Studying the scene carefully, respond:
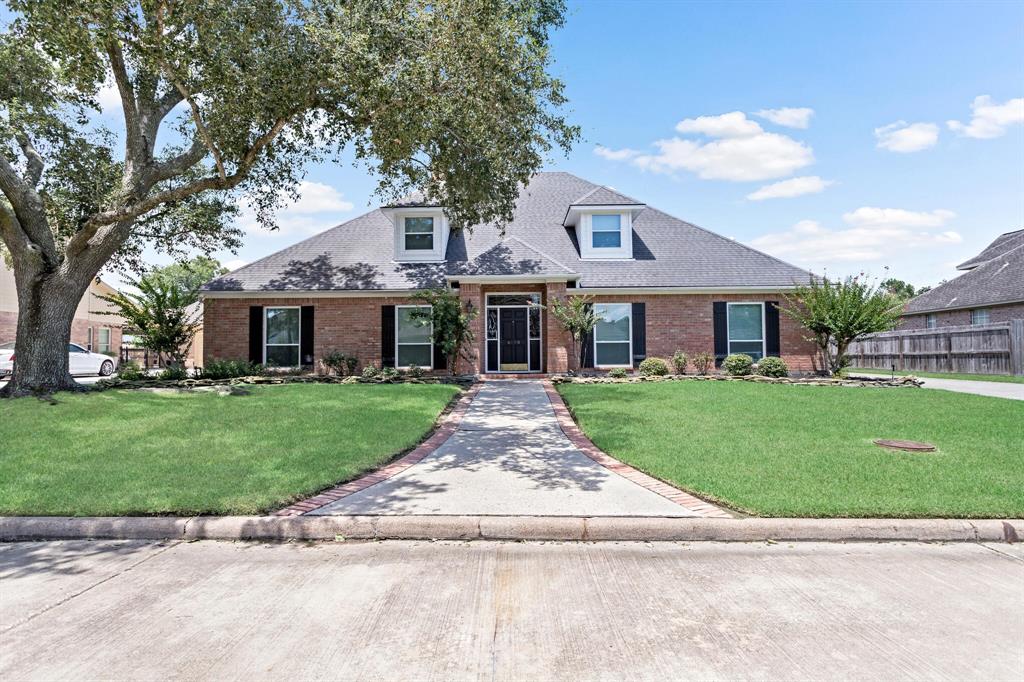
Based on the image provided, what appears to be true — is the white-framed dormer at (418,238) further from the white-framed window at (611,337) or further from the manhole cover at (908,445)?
the manhole cover at (908,445)

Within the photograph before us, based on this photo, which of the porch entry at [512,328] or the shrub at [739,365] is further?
the porch entry at [512,328]

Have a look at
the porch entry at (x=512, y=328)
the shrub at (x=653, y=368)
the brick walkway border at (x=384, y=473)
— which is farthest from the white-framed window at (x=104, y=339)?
the shrub at (x=653, y=368)

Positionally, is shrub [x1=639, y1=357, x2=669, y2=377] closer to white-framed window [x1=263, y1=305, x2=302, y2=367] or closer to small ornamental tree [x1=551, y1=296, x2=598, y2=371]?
small ornamental tree [x1=551, y1=296, x2=598, y2=371]

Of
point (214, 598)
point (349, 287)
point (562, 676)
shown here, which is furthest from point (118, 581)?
point (349, 287)

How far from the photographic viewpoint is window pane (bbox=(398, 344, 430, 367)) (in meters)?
16.8

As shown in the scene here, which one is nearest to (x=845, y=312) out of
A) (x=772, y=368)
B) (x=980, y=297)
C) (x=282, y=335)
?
(x=772, y=368)

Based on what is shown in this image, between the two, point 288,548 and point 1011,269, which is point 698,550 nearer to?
point 288,548

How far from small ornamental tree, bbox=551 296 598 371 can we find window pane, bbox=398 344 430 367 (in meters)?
4.22

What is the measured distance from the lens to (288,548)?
14.5ft

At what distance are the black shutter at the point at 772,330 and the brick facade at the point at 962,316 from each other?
495 inches

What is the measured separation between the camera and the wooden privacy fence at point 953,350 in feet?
59.4

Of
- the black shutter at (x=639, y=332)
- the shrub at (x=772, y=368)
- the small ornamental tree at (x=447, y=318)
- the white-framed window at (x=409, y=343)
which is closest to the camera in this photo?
the small ornamental tree at (x=447, y=318)

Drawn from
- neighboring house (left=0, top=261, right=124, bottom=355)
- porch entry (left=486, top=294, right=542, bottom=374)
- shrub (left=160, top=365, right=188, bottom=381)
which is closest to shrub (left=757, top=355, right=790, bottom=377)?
porch entry (left=486, top=294, right=542, bottom=374)

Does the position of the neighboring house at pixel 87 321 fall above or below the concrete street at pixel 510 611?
above
